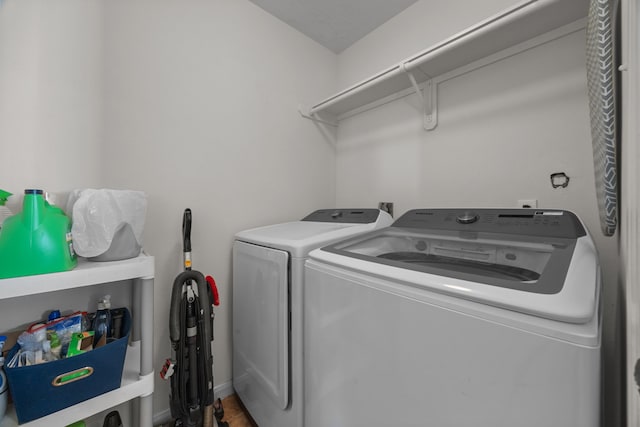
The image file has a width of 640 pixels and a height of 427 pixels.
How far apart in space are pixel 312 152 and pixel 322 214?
0.60 metres

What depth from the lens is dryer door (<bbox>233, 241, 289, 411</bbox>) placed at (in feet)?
3.66

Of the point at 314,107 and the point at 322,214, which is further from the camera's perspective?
the point at 314,107

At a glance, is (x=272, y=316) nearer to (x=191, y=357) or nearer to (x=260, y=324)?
(x=260, y=324)

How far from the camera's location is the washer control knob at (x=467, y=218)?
1145mm

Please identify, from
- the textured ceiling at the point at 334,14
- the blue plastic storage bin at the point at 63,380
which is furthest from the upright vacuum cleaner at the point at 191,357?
the textured ceiling at the point at 334,14

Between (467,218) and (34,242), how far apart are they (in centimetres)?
164

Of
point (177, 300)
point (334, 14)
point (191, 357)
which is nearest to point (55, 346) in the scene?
point (177, 300)

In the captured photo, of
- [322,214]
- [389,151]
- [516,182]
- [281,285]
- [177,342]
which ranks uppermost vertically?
[389,151]

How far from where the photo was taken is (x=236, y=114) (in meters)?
1.67

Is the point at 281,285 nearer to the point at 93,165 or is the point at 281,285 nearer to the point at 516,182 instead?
the point at 93,165

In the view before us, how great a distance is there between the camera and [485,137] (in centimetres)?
143

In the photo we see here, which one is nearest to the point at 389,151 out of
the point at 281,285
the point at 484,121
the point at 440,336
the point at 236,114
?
the point at 484,121

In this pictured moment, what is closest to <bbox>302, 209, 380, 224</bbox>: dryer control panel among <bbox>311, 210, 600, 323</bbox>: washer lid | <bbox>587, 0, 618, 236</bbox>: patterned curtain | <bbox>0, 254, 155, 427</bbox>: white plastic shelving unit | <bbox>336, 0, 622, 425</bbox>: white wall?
<bbox>311, 210, 600, 323</bbox>: washer lid

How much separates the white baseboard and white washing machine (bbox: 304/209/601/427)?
0.82 m
